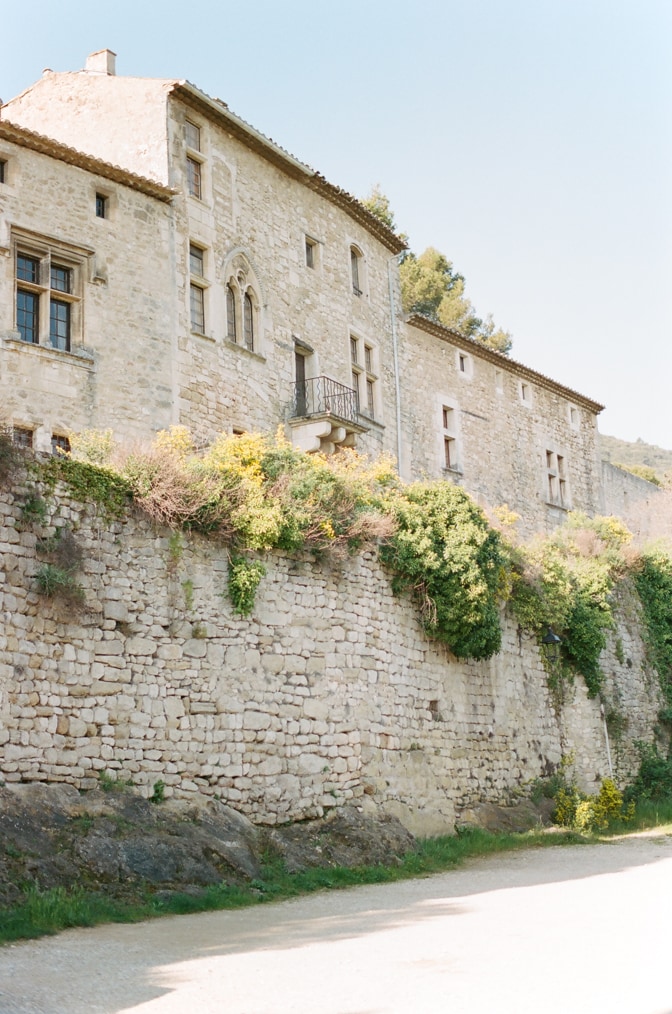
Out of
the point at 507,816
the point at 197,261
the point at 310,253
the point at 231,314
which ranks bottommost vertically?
the point at 507,816

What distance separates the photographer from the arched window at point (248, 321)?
78.1ft

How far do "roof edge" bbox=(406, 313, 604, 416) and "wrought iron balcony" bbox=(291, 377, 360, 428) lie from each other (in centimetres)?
593

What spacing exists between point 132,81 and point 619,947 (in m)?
20.1

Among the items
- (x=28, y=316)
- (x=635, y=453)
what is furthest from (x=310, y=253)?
(x=635, y=453)

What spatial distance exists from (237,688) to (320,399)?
12.8 m

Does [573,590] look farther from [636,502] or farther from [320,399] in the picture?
[636,502]

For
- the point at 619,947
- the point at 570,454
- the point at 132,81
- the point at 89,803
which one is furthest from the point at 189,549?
the point at 570,454

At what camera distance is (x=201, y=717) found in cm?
1316

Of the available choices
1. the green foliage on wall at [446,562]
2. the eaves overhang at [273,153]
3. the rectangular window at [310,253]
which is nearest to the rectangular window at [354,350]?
the rectangular window at [310,253]

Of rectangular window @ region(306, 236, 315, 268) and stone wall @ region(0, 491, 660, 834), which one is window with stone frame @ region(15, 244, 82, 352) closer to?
stone wall @ region(0, 491, 660, 834)

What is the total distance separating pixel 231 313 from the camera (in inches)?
926

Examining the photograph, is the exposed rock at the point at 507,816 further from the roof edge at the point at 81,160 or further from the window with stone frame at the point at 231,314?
the roof edge at the point at 81,160

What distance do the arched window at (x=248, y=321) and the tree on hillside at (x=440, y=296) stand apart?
69.9 feet

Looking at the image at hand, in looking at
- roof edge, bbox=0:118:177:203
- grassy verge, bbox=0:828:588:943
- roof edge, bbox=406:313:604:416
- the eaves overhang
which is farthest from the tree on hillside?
grassy verge, bbox=0:828:588:943
